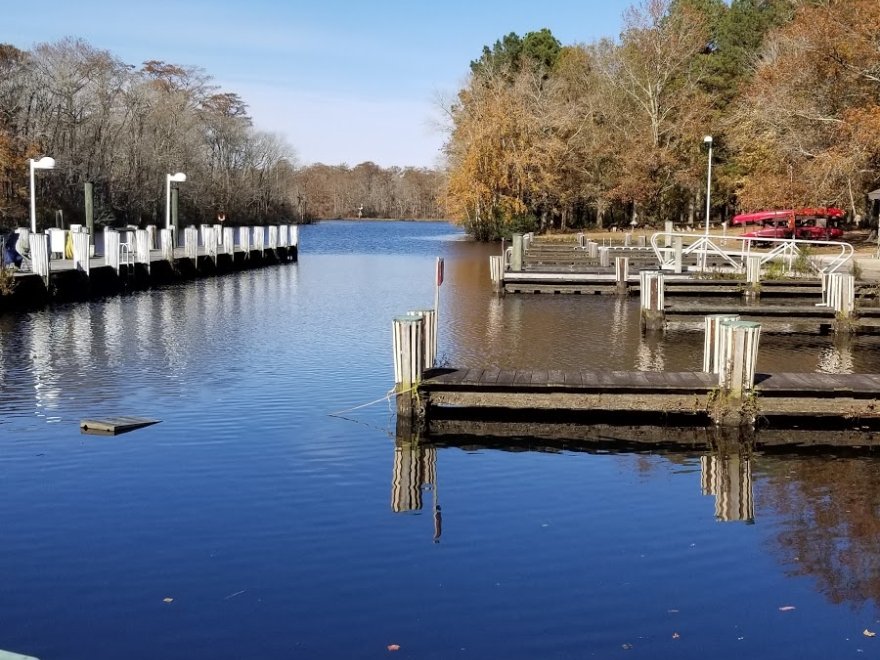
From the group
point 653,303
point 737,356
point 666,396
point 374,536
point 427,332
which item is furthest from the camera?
point 653,303

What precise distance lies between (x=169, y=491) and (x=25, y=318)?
1468 centimetres

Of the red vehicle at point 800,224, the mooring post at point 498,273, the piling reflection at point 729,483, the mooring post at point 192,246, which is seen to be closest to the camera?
the piling reflection at point 729,483

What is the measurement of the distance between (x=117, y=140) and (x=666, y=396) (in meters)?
68.6

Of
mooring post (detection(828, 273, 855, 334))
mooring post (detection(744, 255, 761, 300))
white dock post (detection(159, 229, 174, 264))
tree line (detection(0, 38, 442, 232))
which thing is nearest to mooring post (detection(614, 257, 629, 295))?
mooring post (detection(744, 255, 761, 300))

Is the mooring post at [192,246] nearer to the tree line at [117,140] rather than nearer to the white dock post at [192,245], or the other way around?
the white dock post at [192,245]

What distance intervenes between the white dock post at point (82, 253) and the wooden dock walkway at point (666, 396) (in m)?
18.3

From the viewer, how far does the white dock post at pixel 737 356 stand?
12227mm

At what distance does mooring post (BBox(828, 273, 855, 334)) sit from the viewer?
68.9 feet

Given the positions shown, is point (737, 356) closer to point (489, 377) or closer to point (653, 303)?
point (489, 377)

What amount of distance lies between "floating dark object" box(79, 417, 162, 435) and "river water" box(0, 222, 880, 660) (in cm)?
27

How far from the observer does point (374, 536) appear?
8695mm

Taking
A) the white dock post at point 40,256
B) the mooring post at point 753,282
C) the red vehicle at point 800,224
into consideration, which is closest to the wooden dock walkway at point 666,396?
the mooring post at point 753,282

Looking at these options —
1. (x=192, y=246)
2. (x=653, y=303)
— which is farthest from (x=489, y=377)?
(x=192, y=246)

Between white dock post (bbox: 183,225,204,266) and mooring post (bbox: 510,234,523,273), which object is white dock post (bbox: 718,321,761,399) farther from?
white dock post (bbox: 183,225,204,266)
